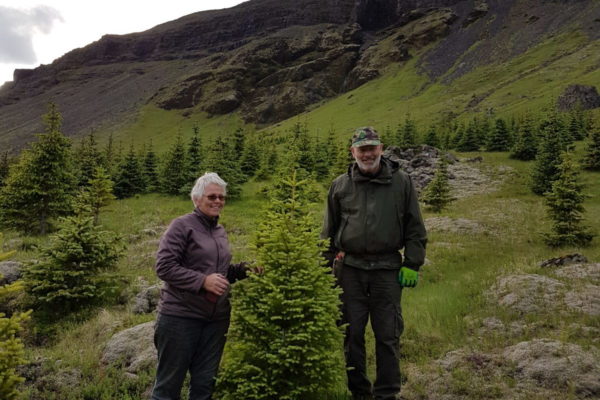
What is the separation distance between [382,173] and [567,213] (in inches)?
576

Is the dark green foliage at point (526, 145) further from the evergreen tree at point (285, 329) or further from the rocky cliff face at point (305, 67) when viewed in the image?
the rocky cliff face at point (305, 67)

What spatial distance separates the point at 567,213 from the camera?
51.2ft

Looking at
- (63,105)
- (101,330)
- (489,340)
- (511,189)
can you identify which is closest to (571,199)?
(489,340)

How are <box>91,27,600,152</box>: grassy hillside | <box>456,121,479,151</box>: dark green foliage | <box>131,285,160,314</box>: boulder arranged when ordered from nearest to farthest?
<box>131,285,160,314</box>: boulder, <box>456,121,479,151</box>: dark green foliage, <box>91,27,600,152</box>: grassy hillside

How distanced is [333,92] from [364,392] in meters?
165

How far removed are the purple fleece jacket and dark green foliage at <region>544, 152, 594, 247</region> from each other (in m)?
16.0

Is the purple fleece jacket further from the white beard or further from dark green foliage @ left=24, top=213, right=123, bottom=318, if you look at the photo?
dark green foliage @ left=24, top=213, right=123, bottom=318

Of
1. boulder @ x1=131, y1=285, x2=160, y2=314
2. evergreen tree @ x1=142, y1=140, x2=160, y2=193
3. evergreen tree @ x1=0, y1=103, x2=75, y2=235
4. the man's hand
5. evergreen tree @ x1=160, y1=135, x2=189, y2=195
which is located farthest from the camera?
evergreen tree @ x1=142, y1=140, x2=160, y2=193

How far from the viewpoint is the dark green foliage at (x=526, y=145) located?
38.6 meters

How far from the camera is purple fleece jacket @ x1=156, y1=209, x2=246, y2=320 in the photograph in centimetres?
438

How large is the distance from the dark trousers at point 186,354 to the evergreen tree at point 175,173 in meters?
27.9

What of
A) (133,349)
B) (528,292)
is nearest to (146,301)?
(133,349)

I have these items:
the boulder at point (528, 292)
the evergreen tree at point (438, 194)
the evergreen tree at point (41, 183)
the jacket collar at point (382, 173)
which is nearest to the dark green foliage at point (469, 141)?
the evergreen tree at point (438, 194)

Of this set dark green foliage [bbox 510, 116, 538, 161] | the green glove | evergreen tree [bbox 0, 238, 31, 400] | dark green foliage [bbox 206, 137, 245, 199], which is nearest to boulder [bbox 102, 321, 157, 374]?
evergreen tree [bbox 0, 238, 31, 400]
